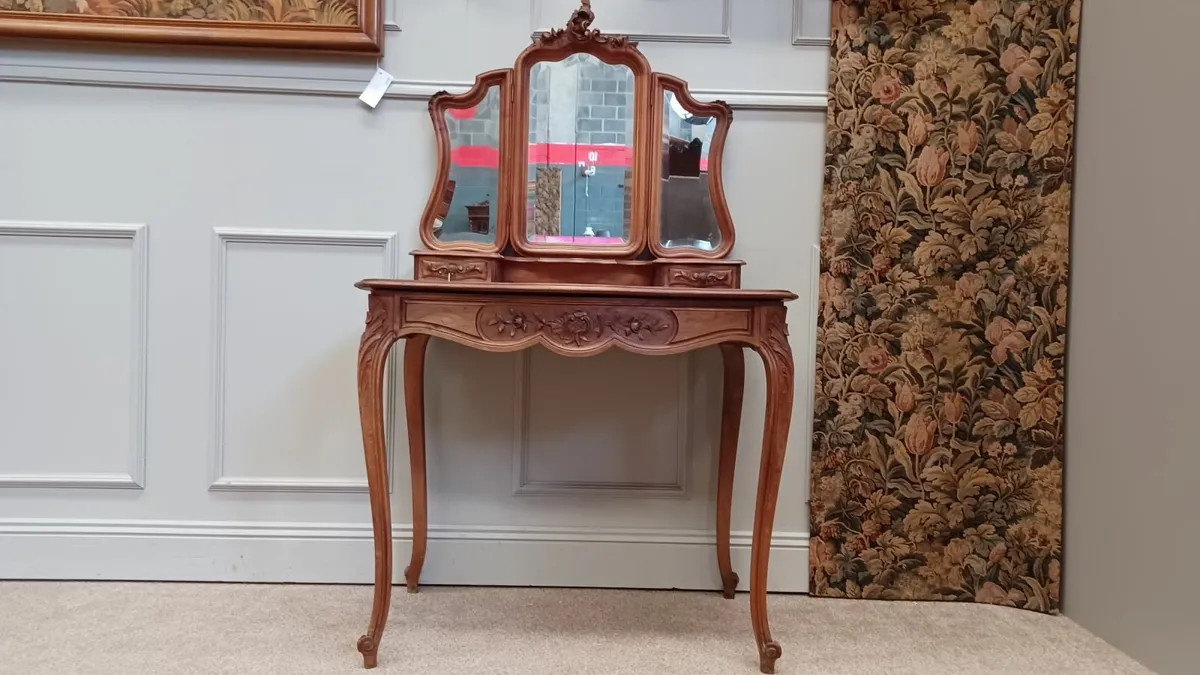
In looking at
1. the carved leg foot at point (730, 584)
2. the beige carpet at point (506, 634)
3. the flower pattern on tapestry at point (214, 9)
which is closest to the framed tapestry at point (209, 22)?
the flower pattern on tapestry at point (214, 9)

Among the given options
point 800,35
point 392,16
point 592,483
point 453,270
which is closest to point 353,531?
point 592,483

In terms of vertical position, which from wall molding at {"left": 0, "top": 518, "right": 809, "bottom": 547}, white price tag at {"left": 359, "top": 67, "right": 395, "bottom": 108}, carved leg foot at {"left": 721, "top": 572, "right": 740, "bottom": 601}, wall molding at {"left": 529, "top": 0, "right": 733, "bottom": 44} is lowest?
carved leg foot at {"left": 721, "top": 572, "right": 740, "bottom": 601}

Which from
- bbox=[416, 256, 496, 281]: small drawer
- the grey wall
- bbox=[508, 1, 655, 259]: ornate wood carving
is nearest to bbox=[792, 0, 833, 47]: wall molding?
bbox=[508, 1, 655, 259]: ornate wood carving

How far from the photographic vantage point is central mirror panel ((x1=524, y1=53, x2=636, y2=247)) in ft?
6.31

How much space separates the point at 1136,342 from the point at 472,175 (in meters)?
1.55

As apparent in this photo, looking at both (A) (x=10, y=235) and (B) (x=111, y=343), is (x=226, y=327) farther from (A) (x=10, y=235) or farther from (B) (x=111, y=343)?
(A) (x=10, y=235)

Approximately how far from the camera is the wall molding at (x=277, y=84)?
1973mm

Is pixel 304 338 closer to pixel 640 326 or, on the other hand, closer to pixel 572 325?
pixel 572 325

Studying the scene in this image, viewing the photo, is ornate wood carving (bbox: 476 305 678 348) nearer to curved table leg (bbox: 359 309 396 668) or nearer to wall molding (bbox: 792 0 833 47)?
curved table leg (bbox: 359 309 396 668)

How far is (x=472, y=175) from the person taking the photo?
1.93m

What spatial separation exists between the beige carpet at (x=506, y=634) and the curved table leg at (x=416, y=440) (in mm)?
88

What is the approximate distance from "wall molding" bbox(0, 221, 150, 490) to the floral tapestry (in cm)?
173

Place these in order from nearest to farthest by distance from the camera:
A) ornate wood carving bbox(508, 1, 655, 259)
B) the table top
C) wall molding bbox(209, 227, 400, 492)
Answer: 1. the table top
2. ornate wood carving bbox(508, 1, 655, 259)
3. wall molding bbox(209, 227, 400, 492)

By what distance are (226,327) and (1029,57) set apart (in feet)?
7.01
